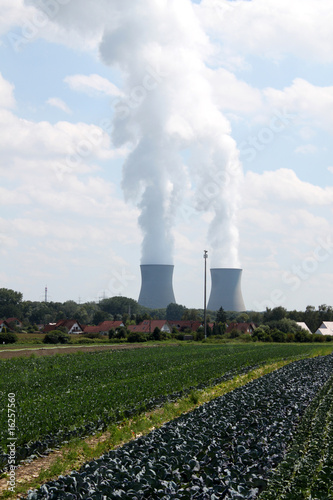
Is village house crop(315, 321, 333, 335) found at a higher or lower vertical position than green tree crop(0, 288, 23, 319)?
lower

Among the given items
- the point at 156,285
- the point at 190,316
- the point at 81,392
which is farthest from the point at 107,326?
the point at 81,392

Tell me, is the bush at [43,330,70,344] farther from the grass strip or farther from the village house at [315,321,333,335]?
the village house at [315,321,333,335]

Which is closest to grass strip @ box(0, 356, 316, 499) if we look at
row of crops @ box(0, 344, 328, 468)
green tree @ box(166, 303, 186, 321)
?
row of crops @ box(0, 344, 328, 468)

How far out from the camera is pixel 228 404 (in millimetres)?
14195

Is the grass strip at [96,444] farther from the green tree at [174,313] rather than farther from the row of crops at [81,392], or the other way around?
the green tree at [174,313]

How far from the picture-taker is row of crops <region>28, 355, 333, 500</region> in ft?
23.2

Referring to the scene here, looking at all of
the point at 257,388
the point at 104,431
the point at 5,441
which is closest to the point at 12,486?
the point at 5,441

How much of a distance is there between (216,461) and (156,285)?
234 feet

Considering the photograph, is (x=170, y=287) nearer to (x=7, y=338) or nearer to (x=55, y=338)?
(x=55, y=338)

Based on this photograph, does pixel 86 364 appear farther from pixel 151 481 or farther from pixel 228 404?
pixel 151 481

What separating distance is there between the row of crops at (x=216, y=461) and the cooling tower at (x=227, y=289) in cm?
6700

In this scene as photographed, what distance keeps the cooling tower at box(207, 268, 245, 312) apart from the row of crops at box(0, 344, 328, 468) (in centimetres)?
5225

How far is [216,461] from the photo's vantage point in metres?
8.47

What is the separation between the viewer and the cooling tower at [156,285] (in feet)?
261
